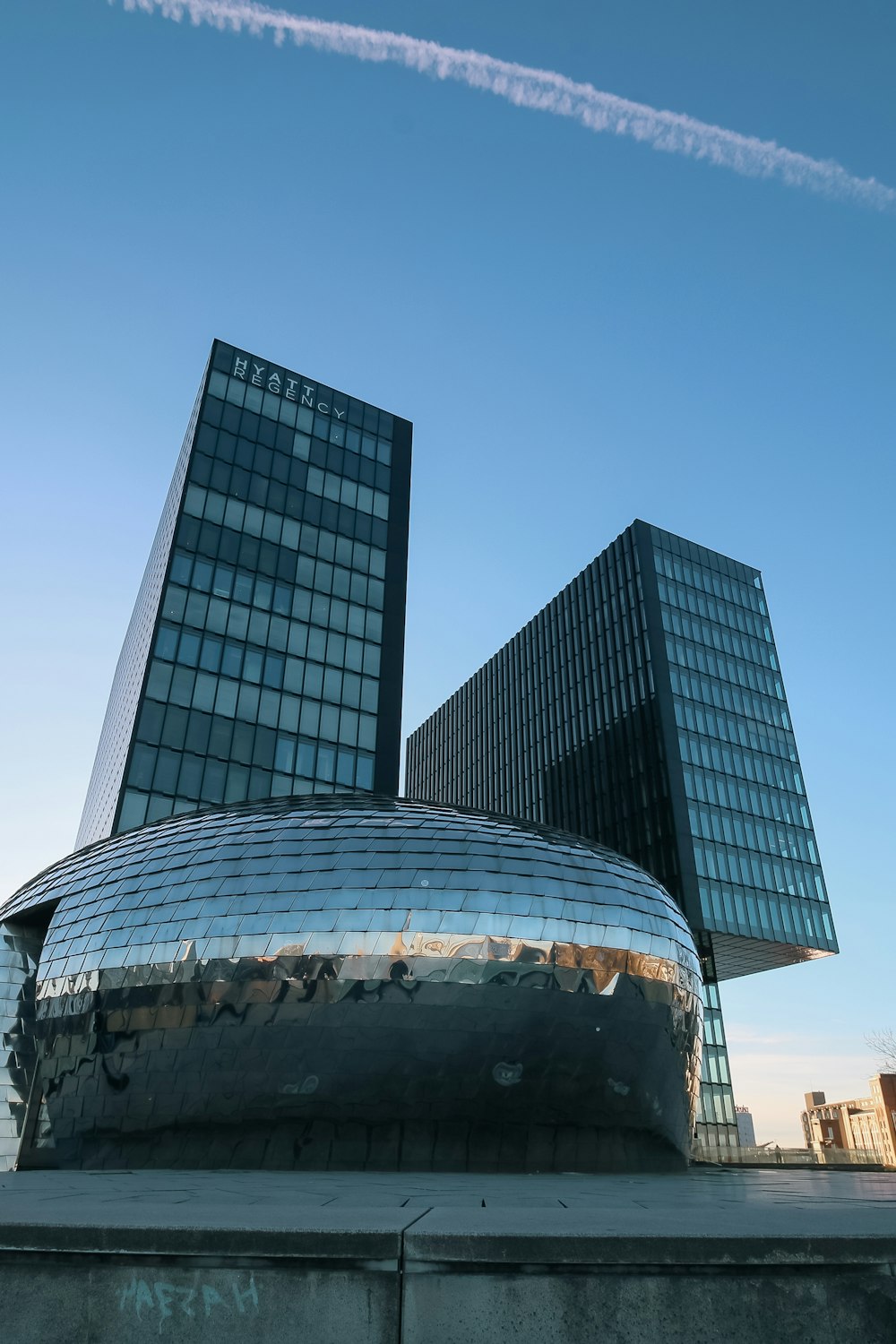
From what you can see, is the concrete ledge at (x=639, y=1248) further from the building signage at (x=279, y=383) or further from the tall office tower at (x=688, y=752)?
the building signage at (x=279, y=383)

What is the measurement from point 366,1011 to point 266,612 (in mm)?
49657

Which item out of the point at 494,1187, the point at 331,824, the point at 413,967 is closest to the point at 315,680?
the point at 331,824

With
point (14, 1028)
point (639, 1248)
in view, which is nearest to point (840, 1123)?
point (14, 1028)

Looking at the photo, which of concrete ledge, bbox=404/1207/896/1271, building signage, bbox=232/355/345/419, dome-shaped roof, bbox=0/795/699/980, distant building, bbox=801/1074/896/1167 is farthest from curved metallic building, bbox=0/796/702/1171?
distant building, bbox=801/1074/896/1167

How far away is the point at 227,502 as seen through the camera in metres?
69.1

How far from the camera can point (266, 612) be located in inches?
2640

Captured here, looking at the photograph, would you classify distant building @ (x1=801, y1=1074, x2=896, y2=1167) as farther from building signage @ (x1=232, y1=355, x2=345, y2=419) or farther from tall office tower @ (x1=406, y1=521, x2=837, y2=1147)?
building signage @ (x1=232, y1=355, x2=345, y2=419)

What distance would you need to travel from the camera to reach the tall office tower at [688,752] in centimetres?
8212

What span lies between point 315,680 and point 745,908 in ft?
152

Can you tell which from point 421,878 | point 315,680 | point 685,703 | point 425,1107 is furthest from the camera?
point 685,703

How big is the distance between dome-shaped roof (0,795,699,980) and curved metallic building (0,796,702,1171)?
0.21 feet

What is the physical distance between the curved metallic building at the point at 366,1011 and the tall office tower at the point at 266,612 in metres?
32.1

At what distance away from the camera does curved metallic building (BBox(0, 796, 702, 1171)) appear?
2041cm

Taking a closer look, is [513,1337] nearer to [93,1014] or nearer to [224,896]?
[224,896]
